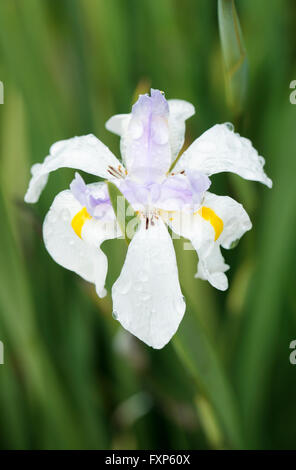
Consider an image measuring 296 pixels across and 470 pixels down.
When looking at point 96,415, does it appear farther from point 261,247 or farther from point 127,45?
point 127,45

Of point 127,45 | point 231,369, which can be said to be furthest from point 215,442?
point 127,45

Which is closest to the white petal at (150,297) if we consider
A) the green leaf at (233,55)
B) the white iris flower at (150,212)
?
the white iris flower at (150,212)

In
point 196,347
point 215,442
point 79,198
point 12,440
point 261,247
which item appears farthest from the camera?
point 12,440

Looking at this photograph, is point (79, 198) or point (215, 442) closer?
point (79, 198)

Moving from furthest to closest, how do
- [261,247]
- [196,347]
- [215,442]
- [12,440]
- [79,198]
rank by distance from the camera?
[12,440], [261,247], [215,442], [196,347], [79,198]

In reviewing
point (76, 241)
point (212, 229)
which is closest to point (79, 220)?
point (76, 241)

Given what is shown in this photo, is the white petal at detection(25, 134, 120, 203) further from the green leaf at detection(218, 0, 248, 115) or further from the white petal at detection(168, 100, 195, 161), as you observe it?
the green leaf at detection(218, 0, 248, 115)

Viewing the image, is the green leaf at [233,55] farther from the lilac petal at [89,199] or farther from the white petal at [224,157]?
the lilac petal at [89,199]
